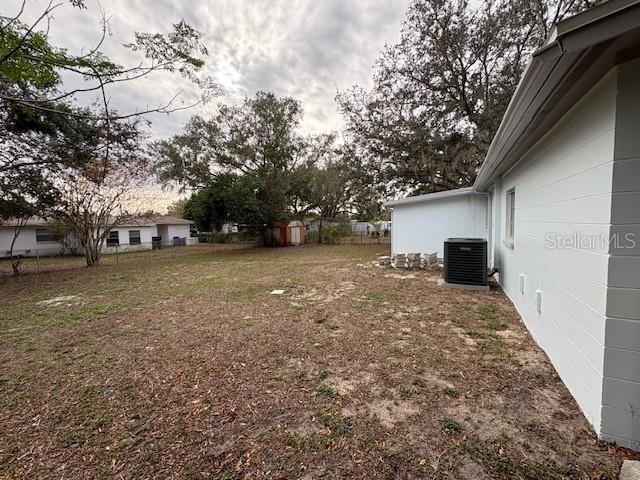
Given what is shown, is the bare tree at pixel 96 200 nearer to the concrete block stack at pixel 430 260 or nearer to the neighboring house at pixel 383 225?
the concrete block stack at pixel 430 260

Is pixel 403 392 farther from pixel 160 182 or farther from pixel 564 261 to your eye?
pixel 160 182

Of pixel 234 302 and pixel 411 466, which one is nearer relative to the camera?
pixel 411 466

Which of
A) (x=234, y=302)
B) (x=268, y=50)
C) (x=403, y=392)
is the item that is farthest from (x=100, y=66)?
(x=268, y=50)

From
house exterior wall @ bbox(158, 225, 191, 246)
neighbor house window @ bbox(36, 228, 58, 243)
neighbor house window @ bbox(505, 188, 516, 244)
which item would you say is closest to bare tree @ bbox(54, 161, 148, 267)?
neighbor house window @ bbox(36, 228, 58, 243)

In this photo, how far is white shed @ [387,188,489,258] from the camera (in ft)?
26.2

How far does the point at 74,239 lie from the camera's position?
711 inches

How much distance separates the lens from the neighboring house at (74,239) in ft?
54.8

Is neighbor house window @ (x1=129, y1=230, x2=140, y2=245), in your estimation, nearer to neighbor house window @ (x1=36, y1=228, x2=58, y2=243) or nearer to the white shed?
neighbor house window @ (x1=36, y1=228, x2=58, y2=243)

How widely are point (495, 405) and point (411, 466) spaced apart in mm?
941

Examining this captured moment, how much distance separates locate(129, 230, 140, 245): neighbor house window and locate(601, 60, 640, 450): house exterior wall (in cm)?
2368

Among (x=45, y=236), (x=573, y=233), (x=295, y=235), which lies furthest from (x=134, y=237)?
(x=573, y=233)

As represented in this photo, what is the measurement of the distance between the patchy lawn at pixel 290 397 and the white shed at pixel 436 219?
4.34 m

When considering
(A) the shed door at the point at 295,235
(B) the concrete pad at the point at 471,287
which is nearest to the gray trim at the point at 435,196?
(B) the concrete pad at the point at 471,287

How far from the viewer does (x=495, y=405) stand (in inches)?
81.7
